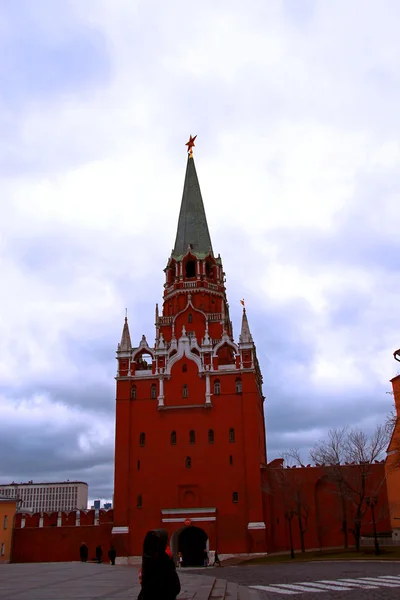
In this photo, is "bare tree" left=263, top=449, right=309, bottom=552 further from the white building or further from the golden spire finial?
the white building

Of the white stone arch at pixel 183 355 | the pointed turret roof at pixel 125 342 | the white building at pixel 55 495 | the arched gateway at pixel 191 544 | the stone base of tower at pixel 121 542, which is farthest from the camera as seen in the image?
the white building at pixel 55 495

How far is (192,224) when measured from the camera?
63.0 meters

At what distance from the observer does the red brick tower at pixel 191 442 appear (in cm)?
4791

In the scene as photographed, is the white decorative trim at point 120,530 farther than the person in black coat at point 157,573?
Yes

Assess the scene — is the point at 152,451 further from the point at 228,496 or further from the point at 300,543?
the point at 300,543

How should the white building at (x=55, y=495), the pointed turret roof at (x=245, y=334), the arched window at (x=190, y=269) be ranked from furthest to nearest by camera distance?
the white building at (x=55, y=495), the arched window at (x=190, y=269), the pointed turret roof at (x=245, y=334)

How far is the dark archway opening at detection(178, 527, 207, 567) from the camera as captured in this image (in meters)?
49.2

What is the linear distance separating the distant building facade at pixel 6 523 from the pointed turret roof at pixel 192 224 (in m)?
29.0

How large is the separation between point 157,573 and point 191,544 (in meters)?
46.3

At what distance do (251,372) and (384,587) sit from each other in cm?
3694

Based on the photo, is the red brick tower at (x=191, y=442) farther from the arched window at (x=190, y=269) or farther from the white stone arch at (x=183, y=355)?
the arched window at (x=190, y=269)

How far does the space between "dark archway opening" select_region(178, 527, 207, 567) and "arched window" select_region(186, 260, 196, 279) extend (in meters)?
24.9

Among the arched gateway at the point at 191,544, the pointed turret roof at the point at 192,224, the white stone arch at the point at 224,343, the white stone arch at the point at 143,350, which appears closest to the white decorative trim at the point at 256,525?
the arched gateway at the point at 191,544

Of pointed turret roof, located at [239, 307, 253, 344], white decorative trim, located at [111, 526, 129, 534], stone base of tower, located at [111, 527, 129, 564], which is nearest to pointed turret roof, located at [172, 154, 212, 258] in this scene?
pointed turret roof, located at [239, 307, 253, 344]
